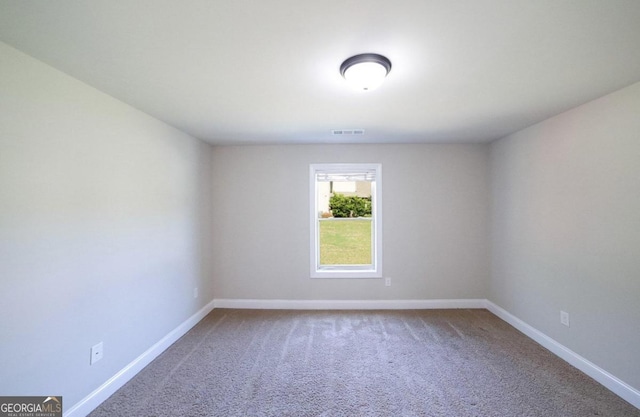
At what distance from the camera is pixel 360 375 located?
2217 mm

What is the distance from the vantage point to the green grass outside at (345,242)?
12.7 ft

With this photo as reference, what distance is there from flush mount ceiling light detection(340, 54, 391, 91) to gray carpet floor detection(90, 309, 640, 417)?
231cm

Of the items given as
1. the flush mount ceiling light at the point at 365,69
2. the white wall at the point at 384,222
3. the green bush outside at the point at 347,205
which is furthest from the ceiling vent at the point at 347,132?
the flush mount ceiling light at the point at 365,69

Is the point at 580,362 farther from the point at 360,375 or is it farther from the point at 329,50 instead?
the point at 329,50

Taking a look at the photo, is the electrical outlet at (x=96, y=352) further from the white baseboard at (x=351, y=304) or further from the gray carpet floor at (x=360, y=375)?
the white baseboard at (x=351, y=304)

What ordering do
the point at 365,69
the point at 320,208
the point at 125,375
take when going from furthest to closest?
1. the point at 320,208
2. the point at 125,375
3. the point at 365,69

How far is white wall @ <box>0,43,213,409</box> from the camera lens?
143 cm

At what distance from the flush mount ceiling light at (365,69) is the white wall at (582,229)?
1.98m

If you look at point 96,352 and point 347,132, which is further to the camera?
point 347,132

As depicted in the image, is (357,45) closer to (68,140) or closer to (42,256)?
(68,140)

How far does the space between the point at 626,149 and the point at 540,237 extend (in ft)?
3.64

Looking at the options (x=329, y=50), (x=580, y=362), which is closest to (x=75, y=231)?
(x=329, y=50)

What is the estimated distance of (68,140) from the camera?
173 cm

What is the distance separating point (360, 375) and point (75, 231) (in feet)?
8.19
